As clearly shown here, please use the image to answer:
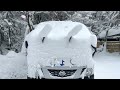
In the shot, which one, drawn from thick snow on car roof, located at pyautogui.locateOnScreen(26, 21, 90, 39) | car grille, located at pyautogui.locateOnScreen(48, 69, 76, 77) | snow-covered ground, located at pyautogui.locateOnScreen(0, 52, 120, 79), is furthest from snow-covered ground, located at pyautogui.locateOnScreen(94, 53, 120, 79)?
car grille, located at pyautogui.locateOnScreen(48, 69, 76, 77)

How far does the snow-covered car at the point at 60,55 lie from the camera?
6027 mm

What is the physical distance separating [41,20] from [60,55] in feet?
32.6

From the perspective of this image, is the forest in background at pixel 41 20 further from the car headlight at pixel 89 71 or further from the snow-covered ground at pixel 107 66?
the car headlight at pixel 89 71

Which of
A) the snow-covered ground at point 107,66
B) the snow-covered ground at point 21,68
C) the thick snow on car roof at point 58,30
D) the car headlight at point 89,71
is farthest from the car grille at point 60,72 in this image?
the snow-covered ground at point 107,66

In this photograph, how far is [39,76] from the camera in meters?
6.07

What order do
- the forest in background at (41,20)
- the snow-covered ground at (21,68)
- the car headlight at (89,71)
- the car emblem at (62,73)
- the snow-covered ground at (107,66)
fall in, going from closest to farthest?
the car emblem at (62,73), the car headlight at (89,71), the snow-covered ground at (21,68), the snow-covered ground at (107,66), the forest in background at (41,20)

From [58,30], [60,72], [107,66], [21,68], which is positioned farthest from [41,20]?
[60,72]

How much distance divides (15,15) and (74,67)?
35.7ft

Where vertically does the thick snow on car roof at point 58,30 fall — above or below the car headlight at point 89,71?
above

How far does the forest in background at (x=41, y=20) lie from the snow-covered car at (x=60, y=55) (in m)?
8.51

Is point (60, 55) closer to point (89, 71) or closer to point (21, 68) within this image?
point (89, 71)

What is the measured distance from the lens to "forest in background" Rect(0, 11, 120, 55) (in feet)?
50.7

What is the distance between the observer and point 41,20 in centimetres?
1585
